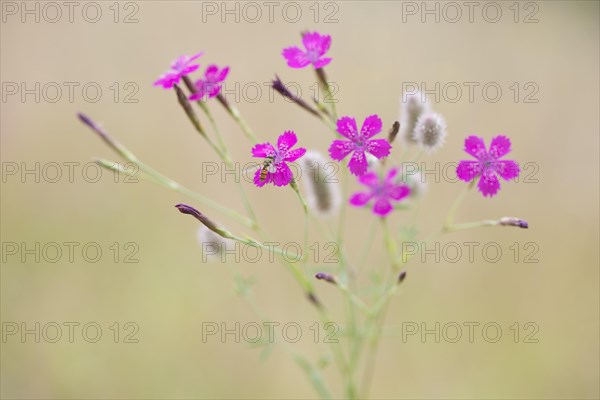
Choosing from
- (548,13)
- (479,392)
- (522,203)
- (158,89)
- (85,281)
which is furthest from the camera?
(548,13)

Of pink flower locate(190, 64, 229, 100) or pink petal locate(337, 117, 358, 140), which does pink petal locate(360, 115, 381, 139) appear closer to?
pink petal locate(337, 117, 358, 140)

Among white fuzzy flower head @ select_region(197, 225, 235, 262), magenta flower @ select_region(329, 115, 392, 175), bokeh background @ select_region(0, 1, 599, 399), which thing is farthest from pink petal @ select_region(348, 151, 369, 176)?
bokeh background @ select_region(0, 1, 599, 399)

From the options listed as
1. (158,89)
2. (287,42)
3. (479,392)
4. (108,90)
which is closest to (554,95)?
A: (287,42)

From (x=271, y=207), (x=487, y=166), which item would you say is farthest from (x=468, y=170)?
(x=271, y=207)

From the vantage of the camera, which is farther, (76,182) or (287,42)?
(287,42)

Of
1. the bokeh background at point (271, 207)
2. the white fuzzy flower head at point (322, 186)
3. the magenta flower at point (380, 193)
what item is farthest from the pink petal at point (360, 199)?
the bokeh background at point (271, 207)

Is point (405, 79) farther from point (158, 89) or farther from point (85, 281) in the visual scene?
point (85, 281)

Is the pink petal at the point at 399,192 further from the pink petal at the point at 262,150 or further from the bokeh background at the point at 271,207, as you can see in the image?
the bokeh background at the point at 271,207

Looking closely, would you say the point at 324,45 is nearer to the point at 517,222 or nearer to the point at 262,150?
the point at 262,150
